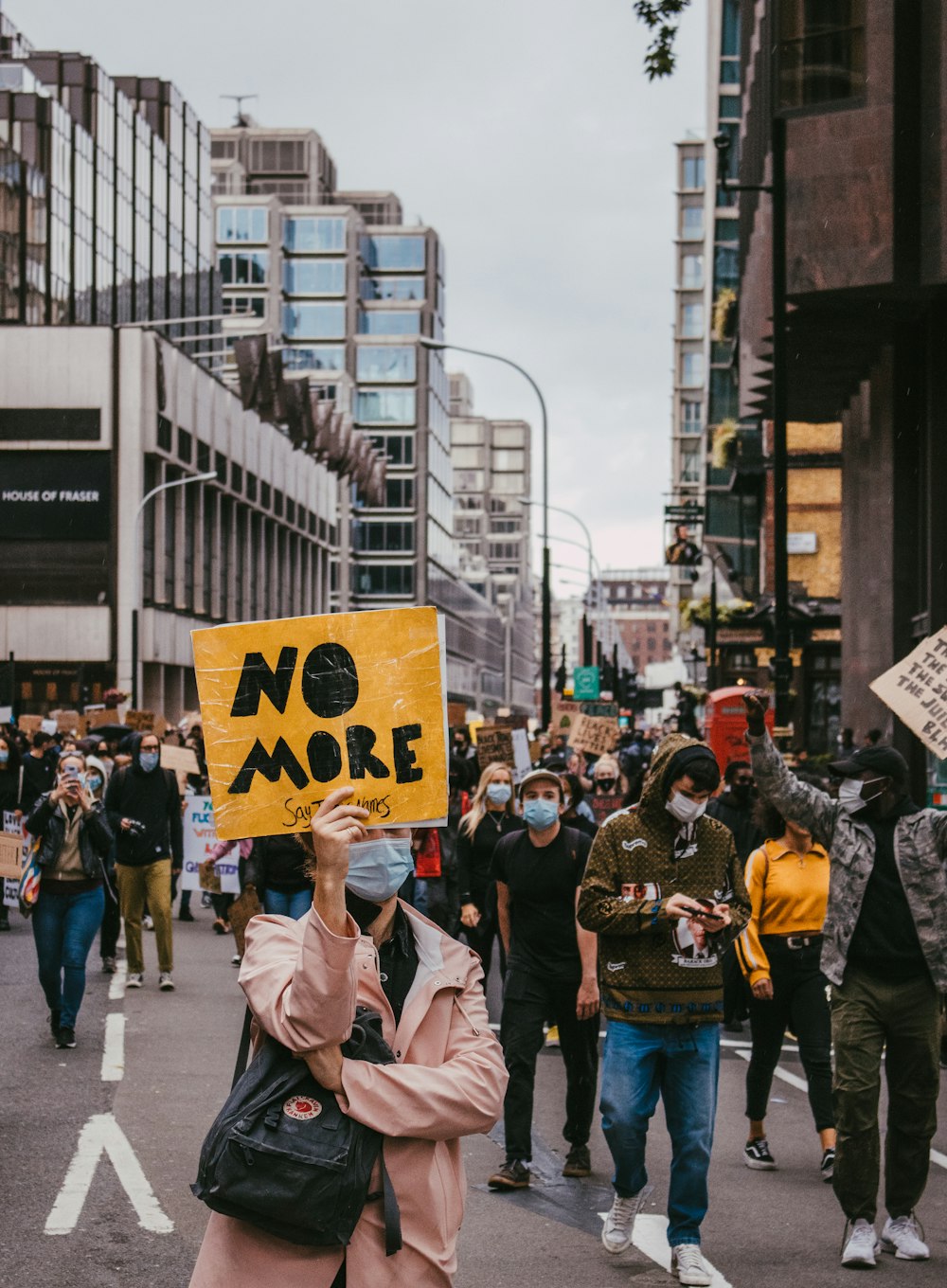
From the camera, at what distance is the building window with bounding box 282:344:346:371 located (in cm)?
11662

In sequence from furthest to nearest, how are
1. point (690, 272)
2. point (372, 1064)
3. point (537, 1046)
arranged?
1. point (690, 272)
2. point (537, 1046)
3. point (372, 1064)

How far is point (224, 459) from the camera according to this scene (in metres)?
68.8

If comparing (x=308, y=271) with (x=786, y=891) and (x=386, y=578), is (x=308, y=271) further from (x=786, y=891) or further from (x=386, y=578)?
(x=786, y=891)

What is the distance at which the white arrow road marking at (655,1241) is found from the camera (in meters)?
6.63

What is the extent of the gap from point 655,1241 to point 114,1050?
15.9ft

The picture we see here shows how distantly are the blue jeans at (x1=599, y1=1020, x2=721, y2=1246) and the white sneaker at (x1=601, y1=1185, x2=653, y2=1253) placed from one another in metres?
0.04

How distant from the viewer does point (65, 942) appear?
11.6m

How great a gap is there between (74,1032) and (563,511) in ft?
163

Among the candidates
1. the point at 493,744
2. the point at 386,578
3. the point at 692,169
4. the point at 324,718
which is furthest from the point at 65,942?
the point at 692,169

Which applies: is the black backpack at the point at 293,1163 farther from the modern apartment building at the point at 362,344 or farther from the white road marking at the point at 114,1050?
the modern apartment building at the point at 362,344

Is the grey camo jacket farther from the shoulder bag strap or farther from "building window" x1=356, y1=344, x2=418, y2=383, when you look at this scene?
"building window" x1=356, y1=344, x2=418, y2=383

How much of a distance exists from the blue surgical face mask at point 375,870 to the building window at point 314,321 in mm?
116106

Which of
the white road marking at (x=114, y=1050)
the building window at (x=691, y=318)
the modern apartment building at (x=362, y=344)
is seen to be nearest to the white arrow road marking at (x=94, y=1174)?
the white road marking at (x=114, y=1050)

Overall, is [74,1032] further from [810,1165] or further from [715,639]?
[715,639]
